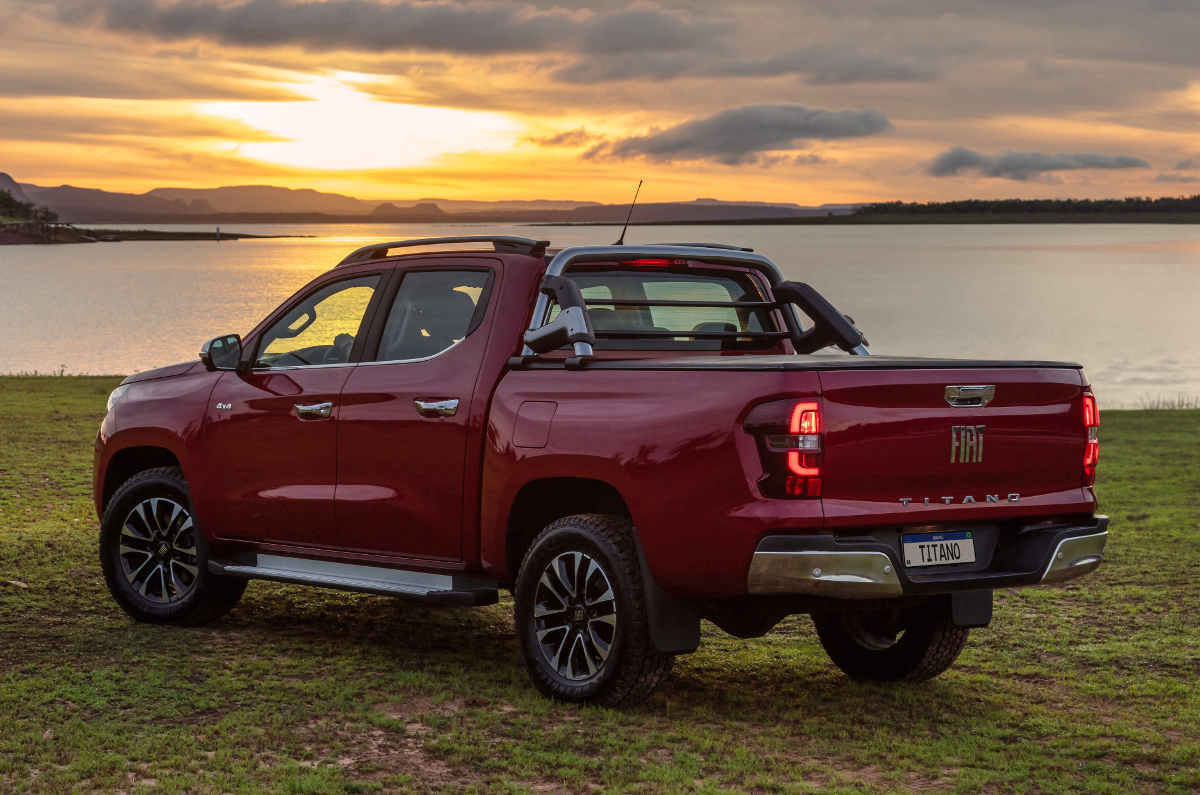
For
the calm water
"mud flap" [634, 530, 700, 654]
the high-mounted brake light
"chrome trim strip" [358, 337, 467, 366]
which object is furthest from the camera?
the calm water

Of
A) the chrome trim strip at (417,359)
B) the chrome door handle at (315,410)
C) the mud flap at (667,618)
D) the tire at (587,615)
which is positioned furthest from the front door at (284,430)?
the mud flap at (667,618)

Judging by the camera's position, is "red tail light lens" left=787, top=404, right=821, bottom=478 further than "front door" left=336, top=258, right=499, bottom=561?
No

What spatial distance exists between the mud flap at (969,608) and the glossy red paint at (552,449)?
490 mm

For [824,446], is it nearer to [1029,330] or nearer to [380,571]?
[380,571]

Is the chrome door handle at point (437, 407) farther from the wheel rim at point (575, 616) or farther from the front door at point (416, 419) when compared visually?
the wheel rim at point (575, 616)

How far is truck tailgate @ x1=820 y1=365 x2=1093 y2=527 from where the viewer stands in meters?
6.11

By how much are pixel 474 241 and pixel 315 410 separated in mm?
1149

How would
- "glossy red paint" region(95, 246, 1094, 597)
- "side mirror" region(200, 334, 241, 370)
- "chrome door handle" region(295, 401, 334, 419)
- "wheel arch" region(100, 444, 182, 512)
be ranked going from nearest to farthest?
1. "glossy red paint" region(95, 246, 1094, 597)
2. "chrome door handle" region(295, 401, 334, 419)
3. "side mirror" region(200, 334, 241, 370)
4. "wheel arch" region(100, 444, 182, 512)

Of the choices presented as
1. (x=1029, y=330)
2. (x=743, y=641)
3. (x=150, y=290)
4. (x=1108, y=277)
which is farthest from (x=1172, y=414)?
(x=1108, y=277)

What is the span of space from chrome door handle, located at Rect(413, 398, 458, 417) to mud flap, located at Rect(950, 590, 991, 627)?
7.68ft

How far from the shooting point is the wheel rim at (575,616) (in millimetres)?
6746

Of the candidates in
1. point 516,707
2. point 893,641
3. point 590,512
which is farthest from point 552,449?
point 893,641

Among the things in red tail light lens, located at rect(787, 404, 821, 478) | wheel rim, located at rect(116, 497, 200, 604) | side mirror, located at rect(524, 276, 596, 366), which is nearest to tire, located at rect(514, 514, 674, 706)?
side mirror, located at rect(524, 276, 596, 366)

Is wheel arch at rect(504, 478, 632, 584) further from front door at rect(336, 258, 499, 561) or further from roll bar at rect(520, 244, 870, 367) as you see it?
roll bar at rect(520, 244, 870, 367)
